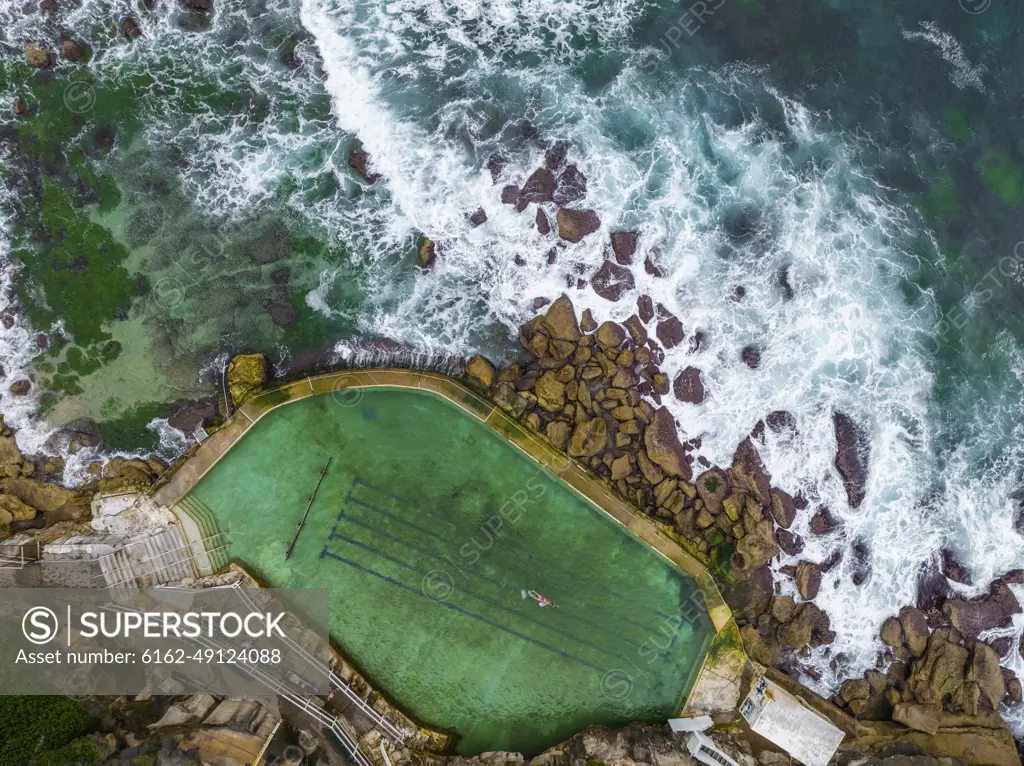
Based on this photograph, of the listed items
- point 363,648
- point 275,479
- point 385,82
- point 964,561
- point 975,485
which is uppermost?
point 385,82

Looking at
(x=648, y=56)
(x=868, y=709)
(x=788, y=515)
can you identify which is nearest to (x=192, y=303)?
(x=648, y=56)

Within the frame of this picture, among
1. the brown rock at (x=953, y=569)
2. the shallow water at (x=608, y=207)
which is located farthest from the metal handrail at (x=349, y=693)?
the brown rock at (x=953, y=569)

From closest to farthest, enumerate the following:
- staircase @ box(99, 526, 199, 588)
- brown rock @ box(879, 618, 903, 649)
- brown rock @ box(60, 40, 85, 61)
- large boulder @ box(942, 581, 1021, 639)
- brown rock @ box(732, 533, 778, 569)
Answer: staircase @ box(99, 526, 199, 588) < brown rock @ box(60, 40, 85, 61) < brown rock @ box(732, 533, 778, 569) < brown rock @ box(879, 618, 903, 649) < large boulder @ box(942, 581, 1021, 639)

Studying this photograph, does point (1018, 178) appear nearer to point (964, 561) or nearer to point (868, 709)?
point (964, 561)

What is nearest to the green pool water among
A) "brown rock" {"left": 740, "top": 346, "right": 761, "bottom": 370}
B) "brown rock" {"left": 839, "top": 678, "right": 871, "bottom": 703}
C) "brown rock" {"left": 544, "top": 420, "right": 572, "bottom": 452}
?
"brown rock" {"left": 544, "top": 420, "right": 572, "bottom": 452}

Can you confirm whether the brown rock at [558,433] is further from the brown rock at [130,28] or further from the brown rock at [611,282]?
the brown rock at [130,28]

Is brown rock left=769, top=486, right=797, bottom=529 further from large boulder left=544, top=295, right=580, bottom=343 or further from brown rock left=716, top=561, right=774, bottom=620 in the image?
large boulder left=544, top=295, right=580, bottom=343
